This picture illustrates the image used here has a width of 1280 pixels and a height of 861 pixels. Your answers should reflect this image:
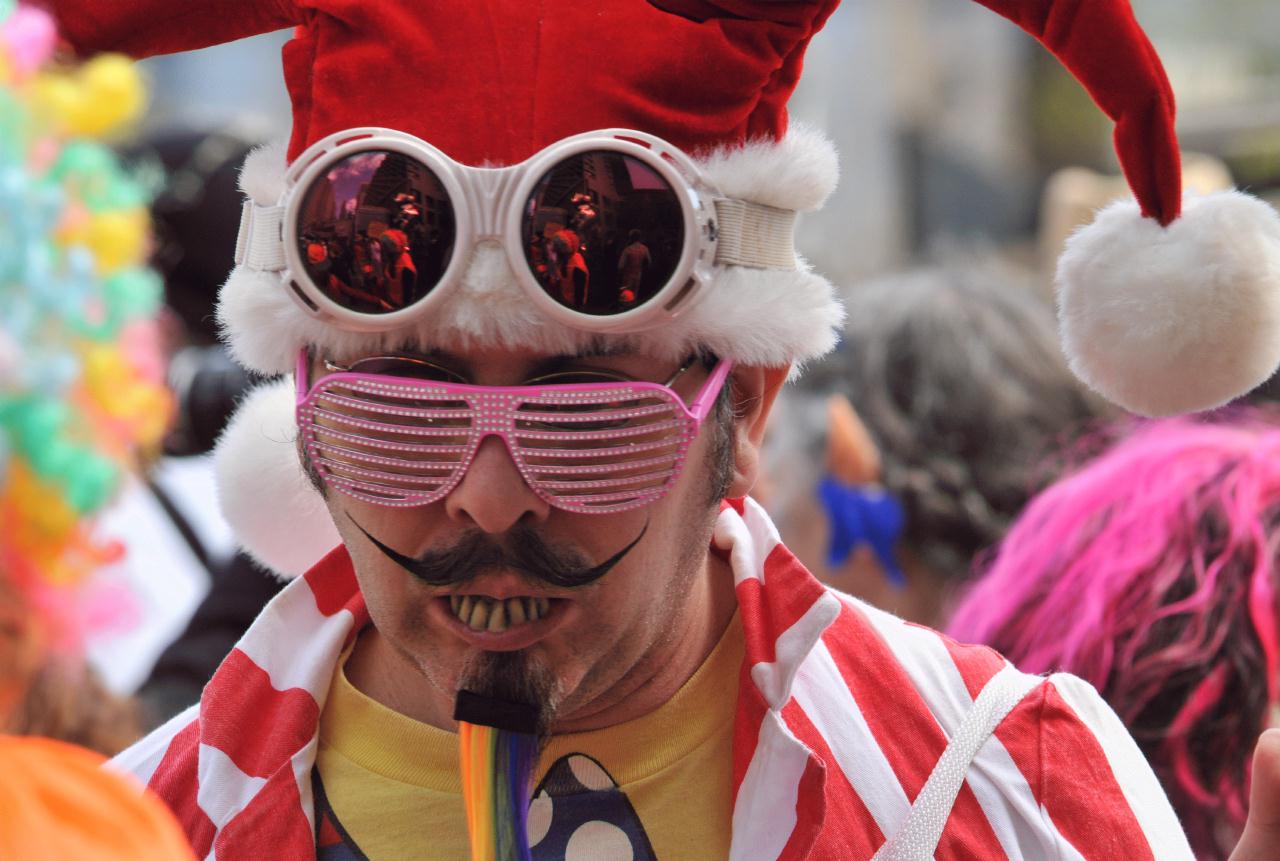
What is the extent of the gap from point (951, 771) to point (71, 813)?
44.5 inches

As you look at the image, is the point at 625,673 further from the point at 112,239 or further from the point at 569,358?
the point at 112,239

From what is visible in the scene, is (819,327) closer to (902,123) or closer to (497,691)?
(497,691)

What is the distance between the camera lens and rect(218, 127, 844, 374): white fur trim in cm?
164

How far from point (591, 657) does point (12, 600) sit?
0.79 meters

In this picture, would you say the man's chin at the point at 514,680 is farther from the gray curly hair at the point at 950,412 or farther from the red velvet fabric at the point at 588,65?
the gray curly hair at the point at 950,412

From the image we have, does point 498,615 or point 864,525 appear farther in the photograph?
point 864,525

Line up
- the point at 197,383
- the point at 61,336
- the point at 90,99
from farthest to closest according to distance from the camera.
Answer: the point at 197,383 → the point at 90,99 → the point at 61,336

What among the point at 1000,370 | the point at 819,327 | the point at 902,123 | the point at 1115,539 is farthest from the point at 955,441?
the point at 902,123

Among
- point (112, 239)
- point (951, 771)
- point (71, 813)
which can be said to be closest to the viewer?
point (71, 813)

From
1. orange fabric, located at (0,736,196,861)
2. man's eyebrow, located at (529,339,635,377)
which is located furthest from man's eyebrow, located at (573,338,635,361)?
orange fabric, located at (0,736,196,861)

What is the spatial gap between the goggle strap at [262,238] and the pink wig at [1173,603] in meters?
1.40

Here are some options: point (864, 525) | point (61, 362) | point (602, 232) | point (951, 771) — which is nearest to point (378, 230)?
point (602, 232)

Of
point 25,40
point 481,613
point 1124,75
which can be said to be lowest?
point 481,613

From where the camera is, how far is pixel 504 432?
1.63 m
